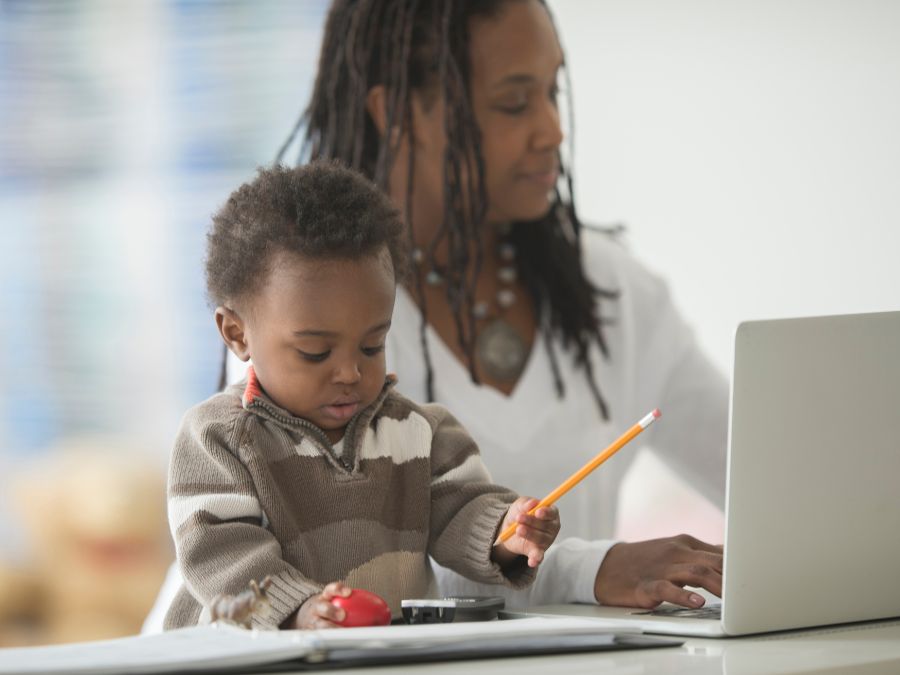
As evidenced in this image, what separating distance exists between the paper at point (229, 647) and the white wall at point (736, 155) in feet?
6.32

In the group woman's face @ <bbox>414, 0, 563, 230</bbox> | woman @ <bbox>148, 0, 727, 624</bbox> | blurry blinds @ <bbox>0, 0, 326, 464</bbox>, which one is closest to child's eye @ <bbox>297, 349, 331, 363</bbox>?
woman @ <bbox>148, 0, 727, 624</bbox>

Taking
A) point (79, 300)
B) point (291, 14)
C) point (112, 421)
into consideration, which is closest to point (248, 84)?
point (291, 14)

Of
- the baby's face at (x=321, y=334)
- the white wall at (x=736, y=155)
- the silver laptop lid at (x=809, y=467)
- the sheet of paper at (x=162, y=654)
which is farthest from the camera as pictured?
the white wall at (x=736, y=155)

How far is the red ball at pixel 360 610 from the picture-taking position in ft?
2.78

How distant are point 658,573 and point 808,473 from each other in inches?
9.0

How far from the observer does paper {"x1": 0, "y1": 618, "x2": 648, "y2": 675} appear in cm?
65

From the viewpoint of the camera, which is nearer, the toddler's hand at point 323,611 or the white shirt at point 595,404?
the toddler's hand at point 323,611

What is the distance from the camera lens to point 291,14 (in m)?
2.60

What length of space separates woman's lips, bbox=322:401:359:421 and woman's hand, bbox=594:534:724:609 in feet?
0.82

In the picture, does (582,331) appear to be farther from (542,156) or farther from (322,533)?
(322,533)

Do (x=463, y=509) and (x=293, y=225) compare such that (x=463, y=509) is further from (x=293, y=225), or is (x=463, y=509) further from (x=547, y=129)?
(x=547, y=129)

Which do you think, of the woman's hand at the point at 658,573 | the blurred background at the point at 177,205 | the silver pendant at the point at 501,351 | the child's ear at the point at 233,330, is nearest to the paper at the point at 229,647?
the woman's hand at the point at 658,573

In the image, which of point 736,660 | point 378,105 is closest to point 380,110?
point 378,105

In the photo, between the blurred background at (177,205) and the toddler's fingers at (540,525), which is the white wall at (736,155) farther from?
the toddler's fingers at (540,525)
